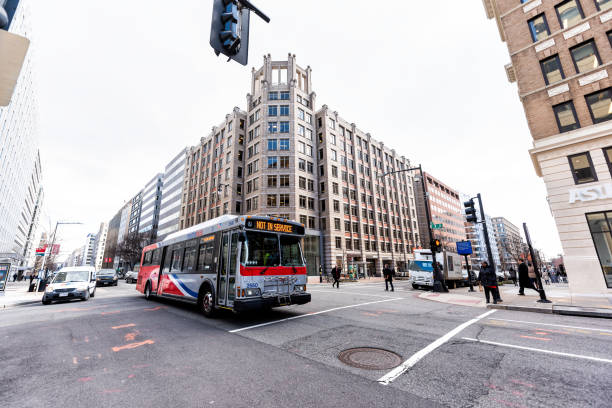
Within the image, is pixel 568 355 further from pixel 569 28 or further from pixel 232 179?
pixel 232 179

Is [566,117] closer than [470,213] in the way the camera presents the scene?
No

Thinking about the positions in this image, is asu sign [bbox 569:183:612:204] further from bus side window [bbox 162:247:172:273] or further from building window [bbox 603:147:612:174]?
bus side window [bbox 162:247:172:273]

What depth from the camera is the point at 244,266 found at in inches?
287

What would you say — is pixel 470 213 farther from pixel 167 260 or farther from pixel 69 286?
pixel 69 286

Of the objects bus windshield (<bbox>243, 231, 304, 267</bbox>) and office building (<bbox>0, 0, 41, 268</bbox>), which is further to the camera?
office building (<bbox>0, 0, 41, 268</bbox>)

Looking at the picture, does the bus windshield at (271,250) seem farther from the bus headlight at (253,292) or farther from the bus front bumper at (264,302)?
the bus front bumper at (264,302)

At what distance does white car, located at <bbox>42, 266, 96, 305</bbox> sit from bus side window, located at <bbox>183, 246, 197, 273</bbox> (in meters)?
8.03

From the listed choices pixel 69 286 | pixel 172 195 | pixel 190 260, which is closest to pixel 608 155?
pixel 190 260

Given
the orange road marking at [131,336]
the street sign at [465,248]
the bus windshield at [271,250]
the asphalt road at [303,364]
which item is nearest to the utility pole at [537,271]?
the asphalt road at [303,364]

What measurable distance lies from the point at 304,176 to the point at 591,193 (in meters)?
32.0

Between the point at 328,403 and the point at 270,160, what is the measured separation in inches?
1515

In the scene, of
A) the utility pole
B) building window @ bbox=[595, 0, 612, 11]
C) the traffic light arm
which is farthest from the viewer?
building window @ bbox=[595, 0, 612, 11]

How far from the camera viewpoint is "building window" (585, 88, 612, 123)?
1259 cm

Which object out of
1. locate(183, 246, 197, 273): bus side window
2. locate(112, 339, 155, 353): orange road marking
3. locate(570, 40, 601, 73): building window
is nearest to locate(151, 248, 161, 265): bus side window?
locate(183, 246, 197, 273): bus side window
